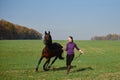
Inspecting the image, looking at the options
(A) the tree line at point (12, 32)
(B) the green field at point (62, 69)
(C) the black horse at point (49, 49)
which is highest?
(A) the tree line at point (12, 32)

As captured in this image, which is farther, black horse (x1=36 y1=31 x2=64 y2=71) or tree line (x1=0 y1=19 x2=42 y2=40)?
tree line (x1=0 y1=19 x2=42 y2=40)

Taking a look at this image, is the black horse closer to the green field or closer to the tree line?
the green field

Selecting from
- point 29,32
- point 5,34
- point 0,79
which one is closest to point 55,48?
point 0,79

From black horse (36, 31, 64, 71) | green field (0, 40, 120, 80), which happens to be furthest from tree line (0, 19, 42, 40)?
black horse (36, 31, 64, 71)

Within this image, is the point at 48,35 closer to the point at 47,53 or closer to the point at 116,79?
the point at 47,53

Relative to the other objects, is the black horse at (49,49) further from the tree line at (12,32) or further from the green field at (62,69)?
the tree line at (12,32)

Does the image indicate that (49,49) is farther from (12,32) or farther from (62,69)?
(12,32)

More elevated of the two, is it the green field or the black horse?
the black horse

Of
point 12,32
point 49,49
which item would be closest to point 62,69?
point 49,49

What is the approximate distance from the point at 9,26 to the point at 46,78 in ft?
359

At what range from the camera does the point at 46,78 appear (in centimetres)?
1486

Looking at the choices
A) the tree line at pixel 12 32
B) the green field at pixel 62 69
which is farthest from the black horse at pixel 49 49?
the tree line at pixel 12 32

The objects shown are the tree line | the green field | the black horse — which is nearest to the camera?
the green field

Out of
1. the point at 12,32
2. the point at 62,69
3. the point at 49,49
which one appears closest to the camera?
the point at 49,49
